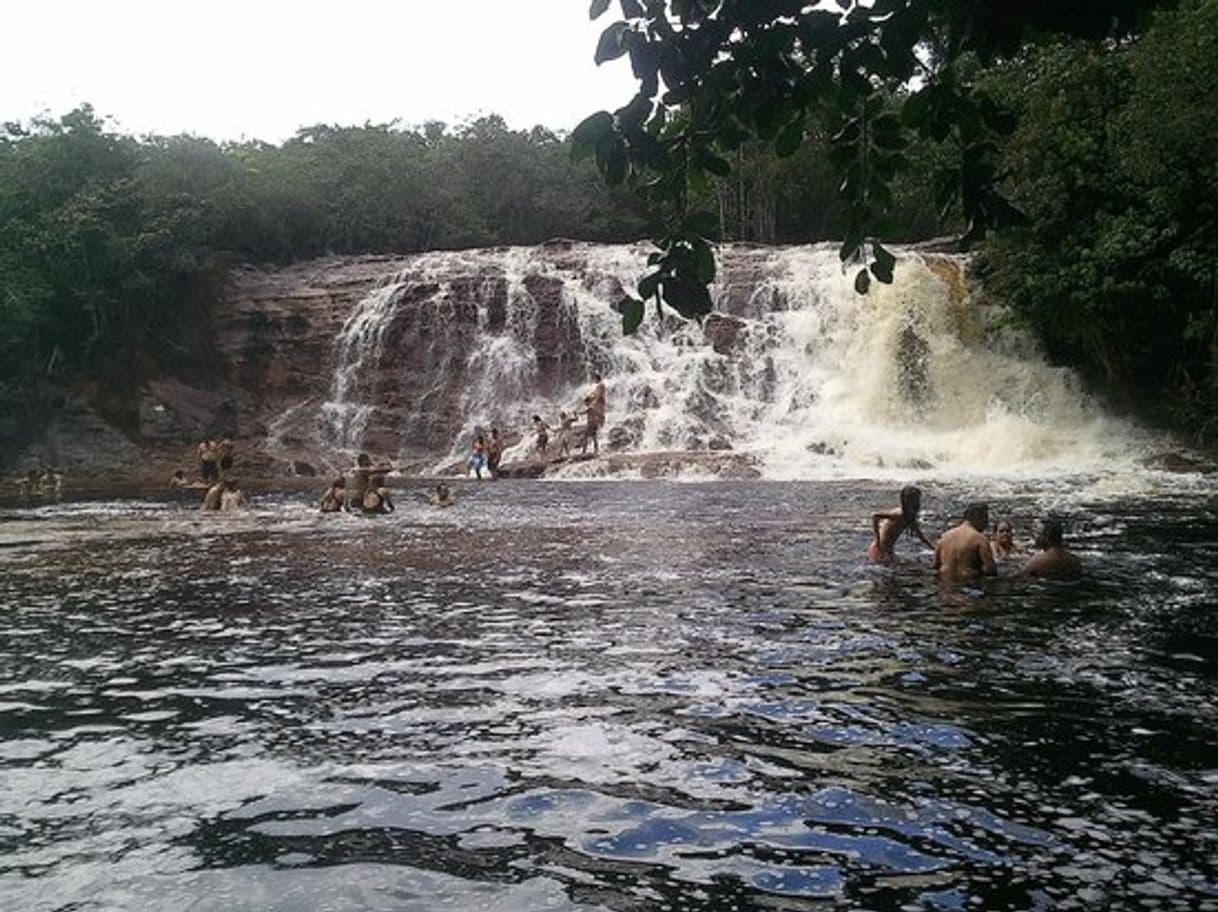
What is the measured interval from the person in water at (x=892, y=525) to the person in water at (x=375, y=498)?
9232mm

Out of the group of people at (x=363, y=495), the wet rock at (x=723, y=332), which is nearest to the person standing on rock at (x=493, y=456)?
the wet rock at (x=723, y=332)

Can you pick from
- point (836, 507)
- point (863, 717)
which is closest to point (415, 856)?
point (863, 717)

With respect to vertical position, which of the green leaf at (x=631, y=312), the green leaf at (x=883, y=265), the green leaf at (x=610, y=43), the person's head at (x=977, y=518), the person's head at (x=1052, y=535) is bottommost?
the person's head at (x=1052, y=535)

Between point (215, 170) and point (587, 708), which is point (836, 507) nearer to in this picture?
point (587, 708)

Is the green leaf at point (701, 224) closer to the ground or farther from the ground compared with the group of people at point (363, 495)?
farther from the ground

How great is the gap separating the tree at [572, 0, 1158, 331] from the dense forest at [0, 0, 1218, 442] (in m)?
0.11

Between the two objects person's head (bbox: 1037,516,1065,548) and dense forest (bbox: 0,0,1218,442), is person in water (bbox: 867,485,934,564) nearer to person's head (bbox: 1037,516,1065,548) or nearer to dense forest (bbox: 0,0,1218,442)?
person's head (bbox: 1037,516,1065,548)

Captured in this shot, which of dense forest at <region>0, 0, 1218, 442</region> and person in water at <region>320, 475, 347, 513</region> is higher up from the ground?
dense forest at <region>0, 0, 1218, 442</region>

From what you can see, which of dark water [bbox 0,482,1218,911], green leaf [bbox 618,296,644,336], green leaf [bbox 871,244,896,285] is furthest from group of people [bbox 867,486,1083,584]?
green leaf [bbox 618,296,644,336]

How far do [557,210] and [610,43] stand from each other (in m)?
45.3

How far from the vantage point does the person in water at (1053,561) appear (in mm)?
10195

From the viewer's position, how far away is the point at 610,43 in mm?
3084

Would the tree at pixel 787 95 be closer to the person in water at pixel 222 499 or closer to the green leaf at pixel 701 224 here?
the green leaf at pixel 701 224

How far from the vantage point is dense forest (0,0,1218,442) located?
2194 cm
